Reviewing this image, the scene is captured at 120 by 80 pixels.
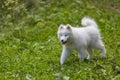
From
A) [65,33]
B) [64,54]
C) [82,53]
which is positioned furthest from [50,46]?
[65,33]

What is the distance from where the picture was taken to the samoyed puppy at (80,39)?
941 centimetres

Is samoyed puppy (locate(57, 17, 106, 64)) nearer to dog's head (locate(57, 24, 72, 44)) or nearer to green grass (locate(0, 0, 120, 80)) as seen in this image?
dog's head (locate(57, 24, 72, 44))

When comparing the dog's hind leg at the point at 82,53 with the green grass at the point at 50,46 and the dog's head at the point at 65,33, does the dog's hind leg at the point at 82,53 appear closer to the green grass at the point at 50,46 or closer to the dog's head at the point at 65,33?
the green grass at the point at 50,46

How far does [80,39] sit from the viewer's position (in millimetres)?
9672

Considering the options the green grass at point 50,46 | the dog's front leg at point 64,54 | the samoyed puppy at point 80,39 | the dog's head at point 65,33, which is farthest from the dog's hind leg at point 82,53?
the dog's head at point 65,33

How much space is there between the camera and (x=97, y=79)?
8.45m

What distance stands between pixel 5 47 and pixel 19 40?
1.02 metres

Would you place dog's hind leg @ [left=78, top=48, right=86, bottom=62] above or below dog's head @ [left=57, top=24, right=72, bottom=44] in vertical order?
below

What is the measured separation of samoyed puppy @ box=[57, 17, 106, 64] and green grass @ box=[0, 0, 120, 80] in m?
0.27

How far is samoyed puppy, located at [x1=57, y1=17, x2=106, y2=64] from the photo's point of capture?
9.41 m

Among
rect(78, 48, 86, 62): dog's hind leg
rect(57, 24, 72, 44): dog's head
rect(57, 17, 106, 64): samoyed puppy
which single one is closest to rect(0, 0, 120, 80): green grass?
→ rect(78, 48, 86, 62): dog's hind leg

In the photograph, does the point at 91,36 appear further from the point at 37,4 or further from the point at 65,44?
the point at 37,4

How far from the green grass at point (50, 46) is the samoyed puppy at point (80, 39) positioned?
0.27 meters

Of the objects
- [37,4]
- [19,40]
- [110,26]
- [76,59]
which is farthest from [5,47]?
[37,4]
